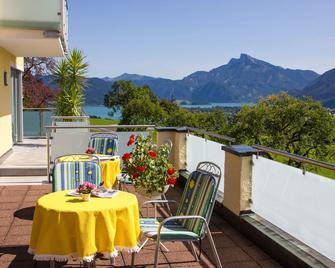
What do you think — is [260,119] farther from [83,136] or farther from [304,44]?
[304,44]

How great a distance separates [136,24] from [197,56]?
65.6m

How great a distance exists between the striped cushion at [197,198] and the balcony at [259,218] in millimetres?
538

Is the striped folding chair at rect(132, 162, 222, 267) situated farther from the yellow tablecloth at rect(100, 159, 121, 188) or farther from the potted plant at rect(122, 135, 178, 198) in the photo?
the yellow tablecloth at rect(100, 159, 121, 188)

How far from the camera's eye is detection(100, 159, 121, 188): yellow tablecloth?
646 centimetres

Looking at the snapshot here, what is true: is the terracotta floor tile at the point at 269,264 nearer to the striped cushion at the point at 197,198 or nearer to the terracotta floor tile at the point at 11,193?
the striped cushion at the point at 197,198

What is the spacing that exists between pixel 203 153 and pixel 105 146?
5.67 ft

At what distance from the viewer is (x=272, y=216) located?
5145 millimetres

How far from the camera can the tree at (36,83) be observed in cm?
2520

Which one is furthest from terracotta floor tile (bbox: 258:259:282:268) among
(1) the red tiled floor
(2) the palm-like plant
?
(2) the palm-like plant

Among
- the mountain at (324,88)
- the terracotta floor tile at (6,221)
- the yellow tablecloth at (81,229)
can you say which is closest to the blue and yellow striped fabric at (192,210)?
the yellow tablecloth at (81,229)

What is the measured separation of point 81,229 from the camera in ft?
11.8

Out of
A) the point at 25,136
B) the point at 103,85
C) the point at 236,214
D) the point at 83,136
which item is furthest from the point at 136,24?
the point at 103,85

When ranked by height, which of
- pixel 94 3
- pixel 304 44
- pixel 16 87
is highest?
pixel 304 44

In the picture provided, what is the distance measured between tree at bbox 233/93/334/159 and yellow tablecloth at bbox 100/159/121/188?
15.5 metres
